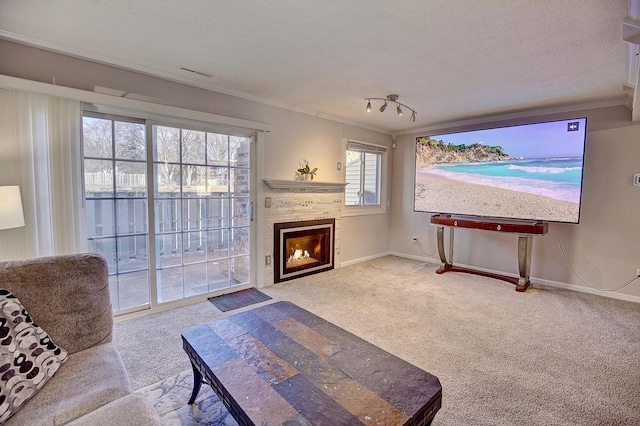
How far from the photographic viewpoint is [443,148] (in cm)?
451

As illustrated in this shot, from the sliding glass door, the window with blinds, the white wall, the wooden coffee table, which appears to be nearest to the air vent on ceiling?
the sliding glass door

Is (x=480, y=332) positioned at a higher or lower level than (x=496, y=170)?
lower

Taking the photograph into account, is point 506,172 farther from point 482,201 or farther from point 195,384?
point 195,384

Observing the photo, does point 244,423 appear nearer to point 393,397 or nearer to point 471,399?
Answer: point 393,397

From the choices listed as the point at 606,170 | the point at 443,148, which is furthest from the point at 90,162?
the point at 606,170

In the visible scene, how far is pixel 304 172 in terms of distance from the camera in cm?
399

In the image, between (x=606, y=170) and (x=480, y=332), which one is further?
(x=606, y=170)

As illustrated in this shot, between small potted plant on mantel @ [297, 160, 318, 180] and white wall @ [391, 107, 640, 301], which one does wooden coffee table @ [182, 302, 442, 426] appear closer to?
small potted plant on mantel @ [297, 160, 318, 180]

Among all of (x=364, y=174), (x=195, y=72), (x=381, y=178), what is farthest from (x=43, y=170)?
(x=381, y=178)

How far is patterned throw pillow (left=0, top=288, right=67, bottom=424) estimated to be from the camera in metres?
1.13

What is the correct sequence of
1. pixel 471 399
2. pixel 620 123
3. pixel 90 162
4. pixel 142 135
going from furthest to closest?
pixel 620 123
pixel 142 135
pixel 90 162
pixel 471 399

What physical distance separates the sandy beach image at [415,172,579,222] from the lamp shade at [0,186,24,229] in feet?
15.0

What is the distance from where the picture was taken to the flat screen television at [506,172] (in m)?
3.51

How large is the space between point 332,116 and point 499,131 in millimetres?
2268
